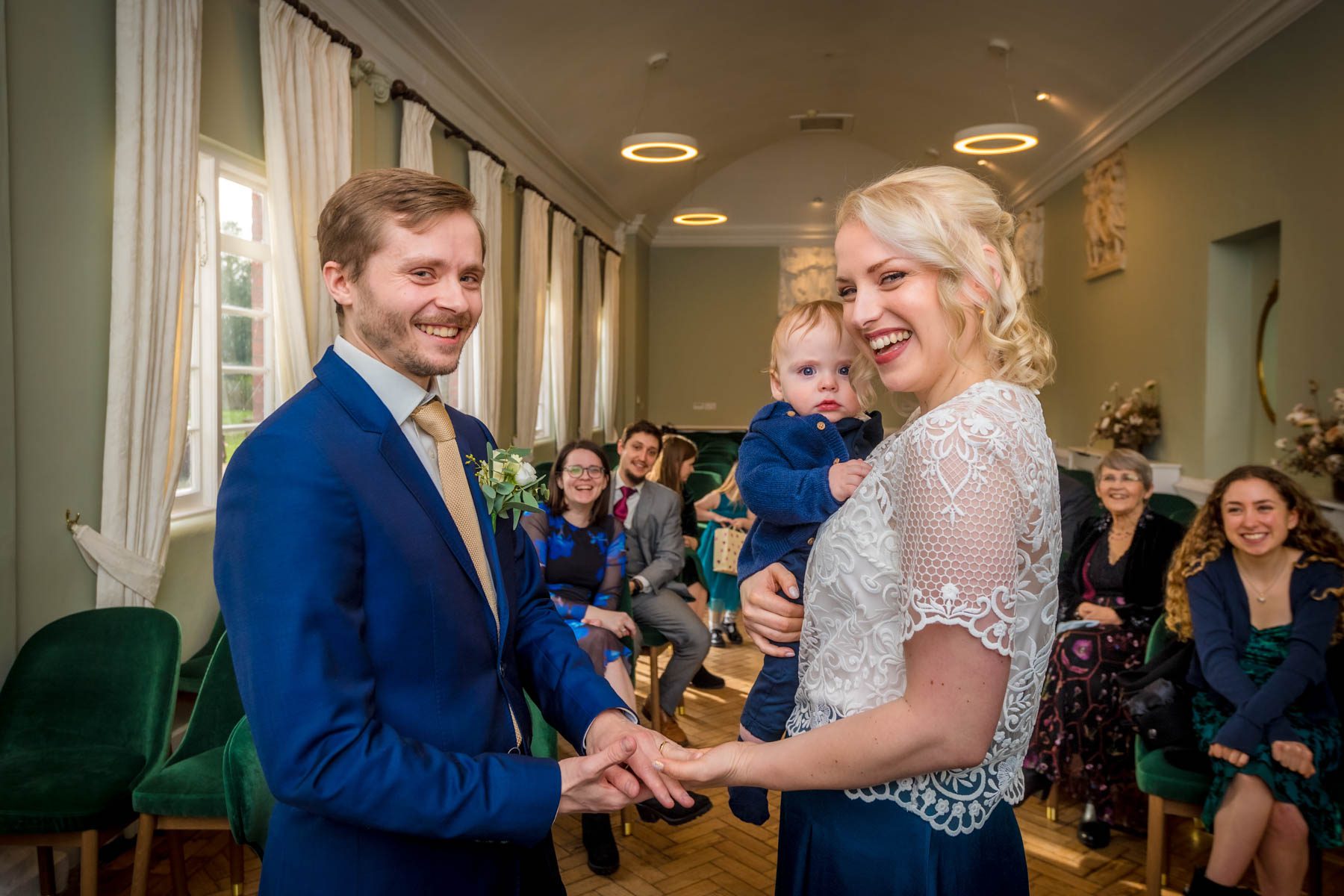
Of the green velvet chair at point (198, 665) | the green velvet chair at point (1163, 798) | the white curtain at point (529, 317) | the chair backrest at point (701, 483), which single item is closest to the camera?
the green velvet chair at point (1163, 798)

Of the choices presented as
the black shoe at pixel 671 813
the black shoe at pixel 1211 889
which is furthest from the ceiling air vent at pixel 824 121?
the black shoe at pixel 1211 889

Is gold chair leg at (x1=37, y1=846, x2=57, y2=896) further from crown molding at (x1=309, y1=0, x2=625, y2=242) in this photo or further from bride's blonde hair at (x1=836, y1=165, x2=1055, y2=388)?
crown molding at (x1=309, y1=0, x2=625, y2=242)

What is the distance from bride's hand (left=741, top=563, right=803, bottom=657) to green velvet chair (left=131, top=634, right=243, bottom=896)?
163cm

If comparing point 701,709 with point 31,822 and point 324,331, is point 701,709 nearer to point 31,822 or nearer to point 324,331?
point 324,331

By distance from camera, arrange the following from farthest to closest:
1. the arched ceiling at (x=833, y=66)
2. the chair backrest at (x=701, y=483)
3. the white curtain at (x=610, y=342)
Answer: the white curtain at (x=610, y=342) → the chair backrest at (x=701, y=483) → the arched ceiling at (x=833, y=66)

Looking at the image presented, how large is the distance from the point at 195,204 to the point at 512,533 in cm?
278

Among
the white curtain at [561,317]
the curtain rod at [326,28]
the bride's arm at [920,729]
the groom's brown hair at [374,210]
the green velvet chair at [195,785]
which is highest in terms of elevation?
the curtain rod at [326,28]

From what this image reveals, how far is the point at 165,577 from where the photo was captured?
400 cm

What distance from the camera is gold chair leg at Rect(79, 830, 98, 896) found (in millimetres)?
2795

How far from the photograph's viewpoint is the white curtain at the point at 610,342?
512 inches

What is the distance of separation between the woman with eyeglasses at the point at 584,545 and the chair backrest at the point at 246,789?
6.48 feet

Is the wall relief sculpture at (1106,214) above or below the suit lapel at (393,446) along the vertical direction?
above

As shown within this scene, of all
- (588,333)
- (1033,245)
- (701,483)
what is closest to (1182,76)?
(1033,245)

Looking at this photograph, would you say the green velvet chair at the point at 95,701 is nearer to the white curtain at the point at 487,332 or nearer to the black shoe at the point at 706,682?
the black shoe at the point at 706,682
